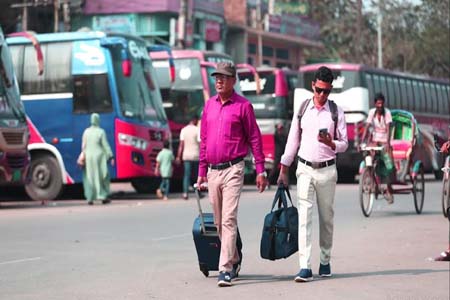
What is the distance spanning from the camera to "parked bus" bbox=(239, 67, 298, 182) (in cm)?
3438

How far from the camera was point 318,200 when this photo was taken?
397 inches

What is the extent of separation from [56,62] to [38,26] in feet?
70.9

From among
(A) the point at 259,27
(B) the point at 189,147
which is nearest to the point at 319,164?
(B) the point at 189,147

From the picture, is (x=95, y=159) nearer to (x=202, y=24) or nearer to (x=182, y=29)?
(x=182, y=29)

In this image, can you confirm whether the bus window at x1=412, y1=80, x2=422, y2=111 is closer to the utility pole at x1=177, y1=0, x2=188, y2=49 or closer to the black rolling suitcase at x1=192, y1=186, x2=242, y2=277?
the utility pole at x1=177, y1=0, x2=188, y2=49

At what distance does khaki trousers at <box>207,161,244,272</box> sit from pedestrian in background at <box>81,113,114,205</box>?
13.0 m

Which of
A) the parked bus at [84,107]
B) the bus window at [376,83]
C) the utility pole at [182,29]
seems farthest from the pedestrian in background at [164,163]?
the bus window at [376,83]

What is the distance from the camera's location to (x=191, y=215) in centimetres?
1880

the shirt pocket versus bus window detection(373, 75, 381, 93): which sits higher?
the shirt pocket

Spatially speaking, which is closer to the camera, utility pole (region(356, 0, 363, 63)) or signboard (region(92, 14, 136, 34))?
signboard (region(92, 14, 136, 34))

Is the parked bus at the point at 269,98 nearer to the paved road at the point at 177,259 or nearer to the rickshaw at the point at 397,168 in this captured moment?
the rickshaw at the point at 397,168

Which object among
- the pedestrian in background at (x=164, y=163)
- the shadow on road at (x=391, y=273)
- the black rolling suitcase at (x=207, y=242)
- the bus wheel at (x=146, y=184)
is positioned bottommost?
the bus wheel at (x=146, y=184)

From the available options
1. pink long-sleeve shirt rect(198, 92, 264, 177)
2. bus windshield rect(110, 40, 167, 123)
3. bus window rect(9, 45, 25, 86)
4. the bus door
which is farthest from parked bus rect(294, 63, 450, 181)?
pink long-sleeve shirt rect(198, 92, 264, 177)

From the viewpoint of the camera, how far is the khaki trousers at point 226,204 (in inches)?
377
